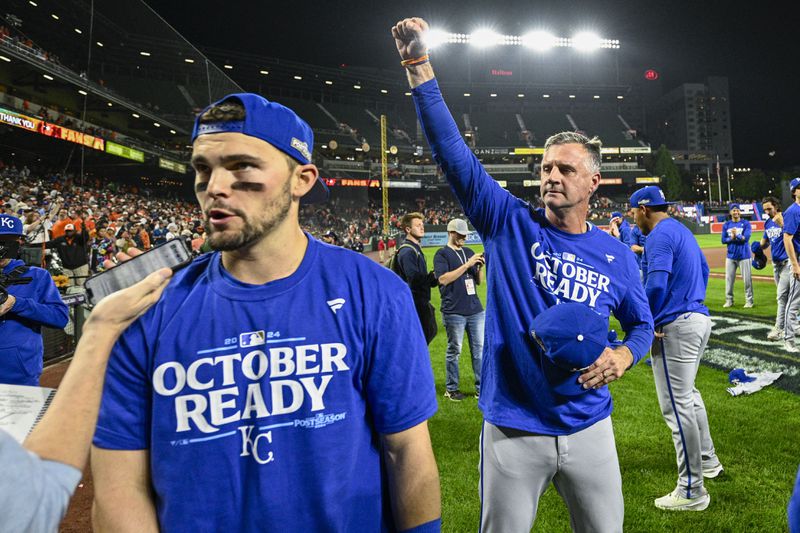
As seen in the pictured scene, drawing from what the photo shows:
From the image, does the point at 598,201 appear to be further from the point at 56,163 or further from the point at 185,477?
the point at 185,477

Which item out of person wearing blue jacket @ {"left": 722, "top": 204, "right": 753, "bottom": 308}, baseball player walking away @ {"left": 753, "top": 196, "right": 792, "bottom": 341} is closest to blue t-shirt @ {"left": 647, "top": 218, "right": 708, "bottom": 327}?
baseball player walking away @ {"left": 753, "top": 196, "right": 792, "bottom": 341}

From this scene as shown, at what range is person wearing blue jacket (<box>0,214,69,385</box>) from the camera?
146 inches

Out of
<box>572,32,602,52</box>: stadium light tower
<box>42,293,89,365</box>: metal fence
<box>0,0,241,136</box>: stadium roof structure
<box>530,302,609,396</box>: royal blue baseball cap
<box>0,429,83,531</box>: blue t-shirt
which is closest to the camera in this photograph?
<box>0,429,83,531</box>: blue t-shirt

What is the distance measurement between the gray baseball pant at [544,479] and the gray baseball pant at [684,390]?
1.70m

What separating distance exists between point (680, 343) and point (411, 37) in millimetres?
3158

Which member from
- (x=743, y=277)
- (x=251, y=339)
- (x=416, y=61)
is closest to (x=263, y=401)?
(x=251, y=339)

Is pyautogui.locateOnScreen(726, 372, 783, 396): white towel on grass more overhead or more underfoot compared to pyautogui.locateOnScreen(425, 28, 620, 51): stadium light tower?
more underfoot

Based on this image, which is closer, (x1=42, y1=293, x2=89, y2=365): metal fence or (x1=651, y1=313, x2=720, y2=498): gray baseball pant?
(x1=651, y1=313, x2=720, y2=498): gray baseball pant

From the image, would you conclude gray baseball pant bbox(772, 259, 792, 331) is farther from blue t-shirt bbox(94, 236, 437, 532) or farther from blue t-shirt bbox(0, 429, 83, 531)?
blue t-shirt bbox(0, 429, 83, 531)

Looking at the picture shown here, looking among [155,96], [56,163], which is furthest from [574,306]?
[155,96]

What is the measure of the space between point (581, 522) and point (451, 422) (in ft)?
11.3

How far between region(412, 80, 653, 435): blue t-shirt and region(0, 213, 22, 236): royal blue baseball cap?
3694 millimetres

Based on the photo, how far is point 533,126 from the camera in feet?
232

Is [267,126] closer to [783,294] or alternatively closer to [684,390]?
[684,390]
